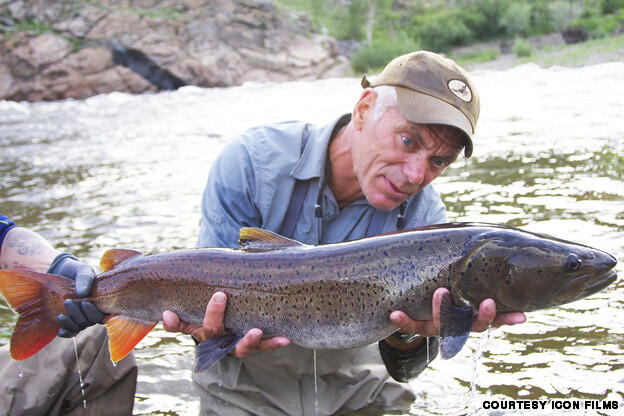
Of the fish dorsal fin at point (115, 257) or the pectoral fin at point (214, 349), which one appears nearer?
the pectoral fin at point (214, 349)

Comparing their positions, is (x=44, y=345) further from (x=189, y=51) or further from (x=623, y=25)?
(x=623, y=25)

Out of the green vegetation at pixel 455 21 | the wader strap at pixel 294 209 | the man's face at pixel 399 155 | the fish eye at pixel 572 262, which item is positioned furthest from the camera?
the green vegetation at pixel 455 21

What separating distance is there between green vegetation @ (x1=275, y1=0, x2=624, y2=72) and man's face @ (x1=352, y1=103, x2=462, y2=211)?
33196 millimetres

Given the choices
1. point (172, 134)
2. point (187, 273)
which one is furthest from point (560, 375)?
point (172, 134)

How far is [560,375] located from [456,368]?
58 centimetres

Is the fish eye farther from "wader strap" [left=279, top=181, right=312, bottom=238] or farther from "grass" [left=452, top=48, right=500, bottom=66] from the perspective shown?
"grass" [left=452, top=48, right=500, bottom=66]

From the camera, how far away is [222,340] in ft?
8.44

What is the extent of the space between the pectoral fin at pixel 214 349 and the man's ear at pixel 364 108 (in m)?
1.21

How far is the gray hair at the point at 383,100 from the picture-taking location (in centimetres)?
276

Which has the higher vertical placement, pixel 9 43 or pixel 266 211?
pixel 266 211

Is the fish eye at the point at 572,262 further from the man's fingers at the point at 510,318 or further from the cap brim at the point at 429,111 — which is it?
the cap brim at the point at 429,111

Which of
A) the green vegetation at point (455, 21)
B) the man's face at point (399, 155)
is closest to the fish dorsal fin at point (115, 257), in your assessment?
the man's face at point (399, 155)

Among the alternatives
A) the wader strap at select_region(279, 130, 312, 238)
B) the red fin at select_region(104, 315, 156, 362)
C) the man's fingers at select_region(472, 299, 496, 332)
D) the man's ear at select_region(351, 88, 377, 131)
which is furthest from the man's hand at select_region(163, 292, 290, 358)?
the man's ear at select_region(351, 88, 377, 131)

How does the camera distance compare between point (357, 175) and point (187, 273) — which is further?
point (357, 175)
